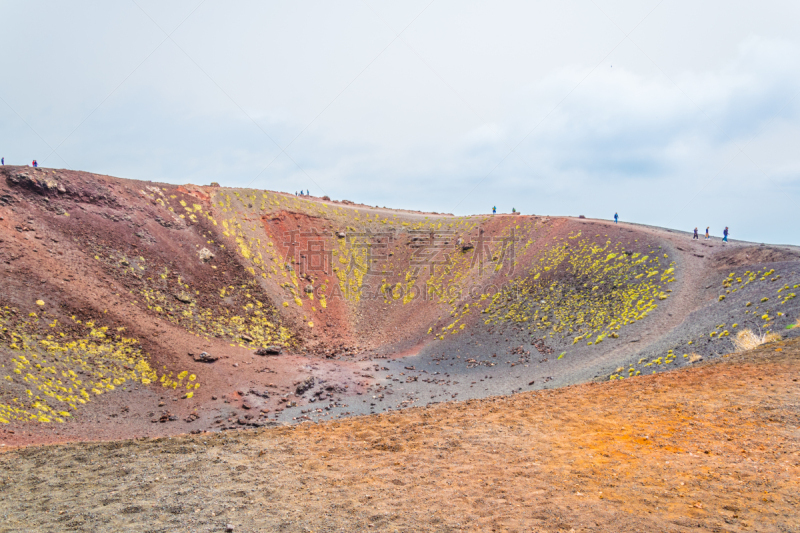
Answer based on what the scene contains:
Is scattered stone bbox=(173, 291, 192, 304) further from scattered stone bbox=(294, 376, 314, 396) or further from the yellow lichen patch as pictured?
scattered stone bbox=(294, 376, 314, 396)

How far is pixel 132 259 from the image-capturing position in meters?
30.3

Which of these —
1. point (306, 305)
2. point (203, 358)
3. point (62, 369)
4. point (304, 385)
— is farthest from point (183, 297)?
point (304, 385)

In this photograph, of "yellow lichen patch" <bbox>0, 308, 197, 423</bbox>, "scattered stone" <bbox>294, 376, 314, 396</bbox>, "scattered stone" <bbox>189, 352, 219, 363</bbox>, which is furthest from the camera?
"scattered stone" <bbox>189, 352, 219, 363</bbox>

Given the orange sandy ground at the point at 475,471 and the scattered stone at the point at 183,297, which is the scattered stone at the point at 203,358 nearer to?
the scattered stone at the point at 183,297

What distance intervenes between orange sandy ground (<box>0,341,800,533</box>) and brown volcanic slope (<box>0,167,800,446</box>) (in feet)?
23.3

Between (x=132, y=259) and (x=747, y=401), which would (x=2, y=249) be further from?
(x=747, y=401)

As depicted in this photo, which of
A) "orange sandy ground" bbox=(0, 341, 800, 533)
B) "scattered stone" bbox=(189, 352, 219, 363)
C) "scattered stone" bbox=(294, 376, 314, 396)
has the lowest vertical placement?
"scattered stone" bbox=(294, 376, 314, 396)

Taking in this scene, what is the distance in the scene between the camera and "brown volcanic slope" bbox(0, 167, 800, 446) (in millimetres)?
20750

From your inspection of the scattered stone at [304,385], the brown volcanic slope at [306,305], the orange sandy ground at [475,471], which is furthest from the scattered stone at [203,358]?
the orange sandy ground at [475,471]

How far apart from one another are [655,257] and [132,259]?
37.2 meters

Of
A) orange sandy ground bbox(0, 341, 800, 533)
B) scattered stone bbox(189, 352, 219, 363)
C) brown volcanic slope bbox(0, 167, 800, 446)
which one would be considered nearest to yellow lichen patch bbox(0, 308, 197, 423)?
brown volcanic slope bbox(0, 167, 800, 446)

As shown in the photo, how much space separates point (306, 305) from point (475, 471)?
27.6 m

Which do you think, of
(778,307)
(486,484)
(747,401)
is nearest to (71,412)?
(486,484)

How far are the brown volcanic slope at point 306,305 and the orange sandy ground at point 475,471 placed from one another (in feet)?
23.3
